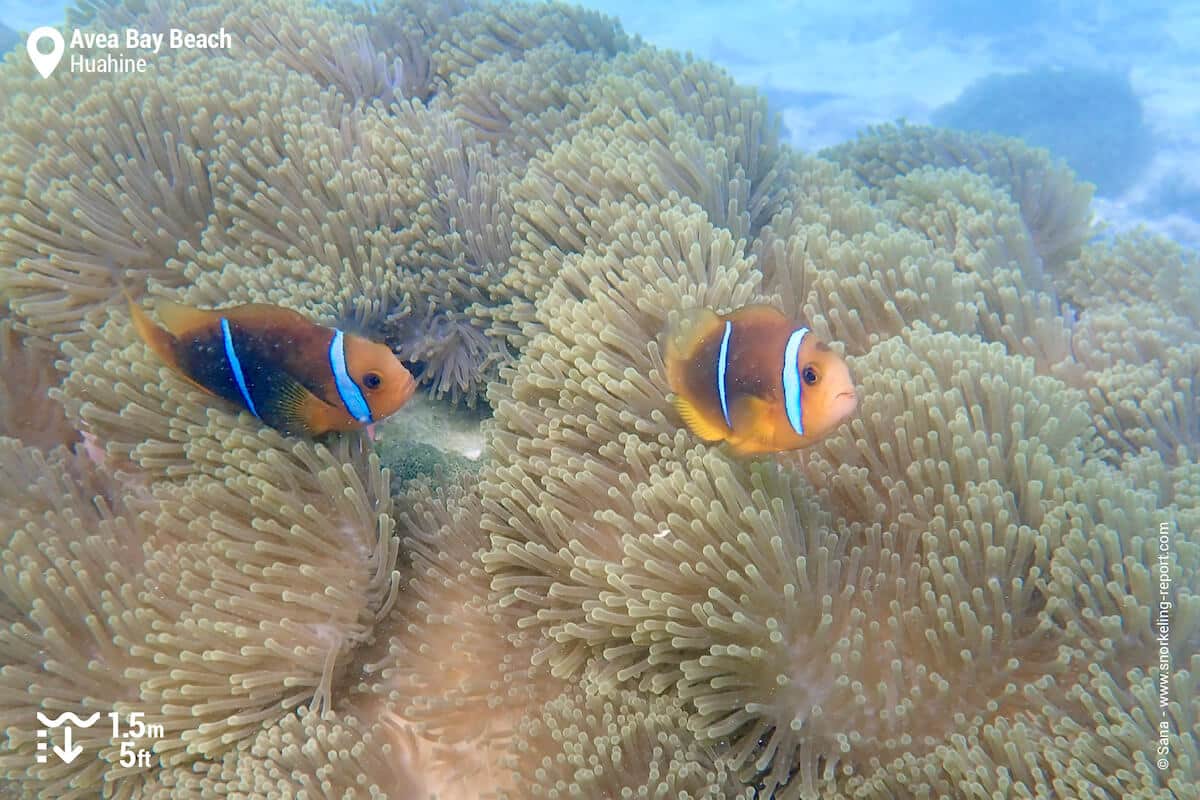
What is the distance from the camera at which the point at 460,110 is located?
9.87 feet

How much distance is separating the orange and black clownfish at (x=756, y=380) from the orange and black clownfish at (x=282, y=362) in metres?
0.68

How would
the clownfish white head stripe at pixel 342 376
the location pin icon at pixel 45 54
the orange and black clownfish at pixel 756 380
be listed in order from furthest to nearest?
the location pin icon at pixel 45 54
the clownfish white head stripe at pixel 342 376
the orange and black clownfish at pixel 756 380

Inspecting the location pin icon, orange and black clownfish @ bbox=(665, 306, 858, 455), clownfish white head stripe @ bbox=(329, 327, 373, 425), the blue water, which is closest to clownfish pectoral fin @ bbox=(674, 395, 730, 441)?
orange and black clownfish @ bbox=(665, 306, 858, 455)

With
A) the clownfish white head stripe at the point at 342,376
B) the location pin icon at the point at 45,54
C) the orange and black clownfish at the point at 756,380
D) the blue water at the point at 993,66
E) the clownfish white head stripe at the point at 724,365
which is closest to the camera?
the orange and black clownfish at the point at 756,380

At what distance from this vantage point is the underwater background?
5.26ft

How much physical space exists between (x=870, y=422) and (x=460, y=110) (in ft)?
6.88

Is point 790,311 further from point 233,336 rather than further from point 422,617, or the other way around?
point 233,336

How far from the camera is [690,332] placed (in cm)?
159

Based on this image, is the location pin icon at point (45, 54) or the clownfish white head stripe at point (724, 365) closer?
the clownfish white head stripe at point (724, 365)

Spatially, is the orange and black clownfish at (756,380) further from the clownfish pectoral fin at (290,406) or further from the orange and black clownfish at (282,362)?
the clownfish pectoral fin at (290,406)

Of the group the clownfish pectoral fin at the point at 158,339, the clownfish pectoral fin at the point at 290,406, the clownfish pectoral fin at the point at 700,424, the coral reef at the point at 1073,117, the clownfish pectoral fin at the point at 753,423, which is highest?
the coral reef at the point at 1073,117

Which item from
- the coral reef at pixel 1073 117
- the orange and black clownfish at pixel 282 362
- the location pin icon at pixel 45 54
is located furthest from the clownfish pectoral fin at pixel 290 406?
the coral reef at pixel 1073 117

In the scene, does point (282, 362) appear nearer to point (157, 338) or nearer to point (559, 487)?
point (157, 338)

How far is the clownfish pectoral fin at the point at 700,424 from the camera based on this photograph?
62.4 inches
